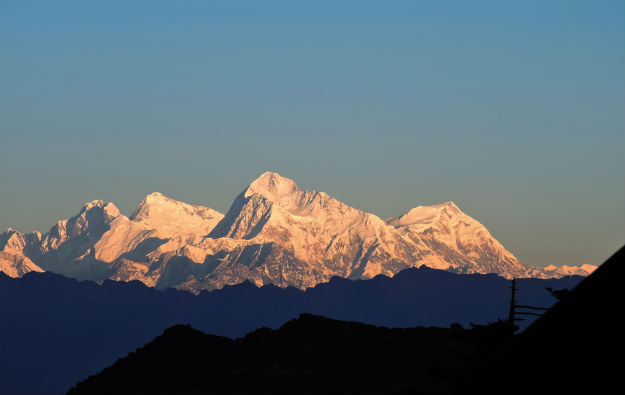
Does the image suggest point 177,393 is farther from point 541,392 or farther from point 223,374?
point 541,392

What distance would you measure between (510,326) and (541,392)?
34.9 m

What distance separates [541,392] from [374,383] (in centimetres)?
18042

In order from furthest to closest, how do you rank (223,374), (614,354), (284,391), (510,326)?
(223,374), (284,391), (510,326), (614,354)

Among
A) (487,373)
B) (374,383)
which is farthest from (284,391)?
(487,373)

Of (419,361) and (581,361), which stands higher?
(419,361)

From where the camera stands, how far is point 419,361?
19538cm

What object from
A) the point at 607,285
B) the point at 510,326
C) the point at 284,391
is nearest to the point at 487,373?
the point at 607,285

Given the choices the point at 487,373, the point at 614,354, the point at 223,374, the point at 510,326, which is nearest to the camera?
the point at 614,354

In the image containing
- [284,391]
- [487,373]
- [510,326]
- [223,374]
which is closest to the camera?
[487,373]

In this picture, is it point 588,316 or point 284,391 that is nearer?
point 588,316

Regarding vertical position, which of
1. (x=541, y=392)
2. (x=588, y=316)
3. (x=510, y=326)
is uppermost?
(x=510, y=326)

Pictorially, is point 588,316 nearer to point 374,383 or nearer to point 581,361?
point 581,361

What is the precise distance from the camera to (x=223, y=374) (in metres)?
194

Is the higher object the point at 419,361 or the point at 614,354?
the point at 419,361
